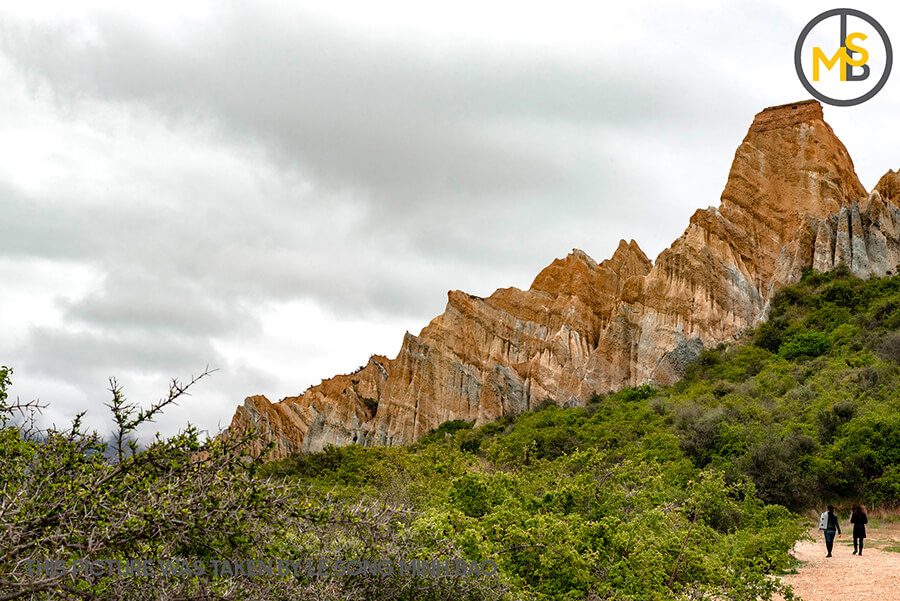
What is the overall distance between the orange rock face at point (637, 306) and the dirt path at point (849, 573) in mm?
27603

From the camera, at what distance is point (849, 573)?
1417cm

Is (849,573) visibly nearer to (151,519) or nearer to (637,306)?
(151,519)

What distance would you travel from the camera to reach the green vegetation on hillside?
4609mm

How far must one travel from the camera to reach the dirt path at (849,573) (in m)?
12.3

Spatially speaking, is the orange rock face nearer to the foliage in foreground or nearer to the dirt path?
the dirt path

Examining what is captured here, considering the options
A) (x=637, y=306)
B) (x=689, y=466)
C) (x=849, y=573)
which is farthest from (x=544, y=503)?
(x=637, y=306)

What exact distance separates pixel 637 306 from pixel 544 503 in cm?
4423

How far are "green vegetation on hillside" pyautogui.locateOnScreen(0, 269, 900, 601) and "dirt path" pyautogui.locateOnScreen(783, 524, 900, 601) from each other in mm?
673

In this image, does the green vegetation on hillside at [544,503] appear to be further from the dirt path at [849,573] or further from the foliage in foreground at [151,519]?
the dirt path at [849,573]

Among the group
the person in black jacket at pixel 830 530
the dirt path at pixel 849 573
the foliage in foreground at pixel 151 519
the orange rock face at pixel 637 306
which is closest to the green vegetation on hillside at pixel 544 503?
the foliage in foreground at pixel 151 519

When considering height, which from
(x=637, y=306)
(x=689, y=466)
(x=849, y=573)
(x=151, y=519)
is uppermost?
(x=637, y=306)

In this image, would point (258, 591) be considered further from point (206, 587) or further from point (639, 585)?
point (639, 585)

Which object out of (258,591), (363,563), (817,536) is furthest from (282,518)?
(817,536)

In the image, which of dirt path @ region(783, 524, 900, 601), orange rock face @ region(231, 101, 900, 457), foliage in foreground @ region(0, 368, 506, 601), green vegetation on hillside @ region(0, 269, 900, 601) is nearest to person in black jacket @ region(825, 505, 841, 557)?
dirt path @ region(783, 524, 900, 601)
